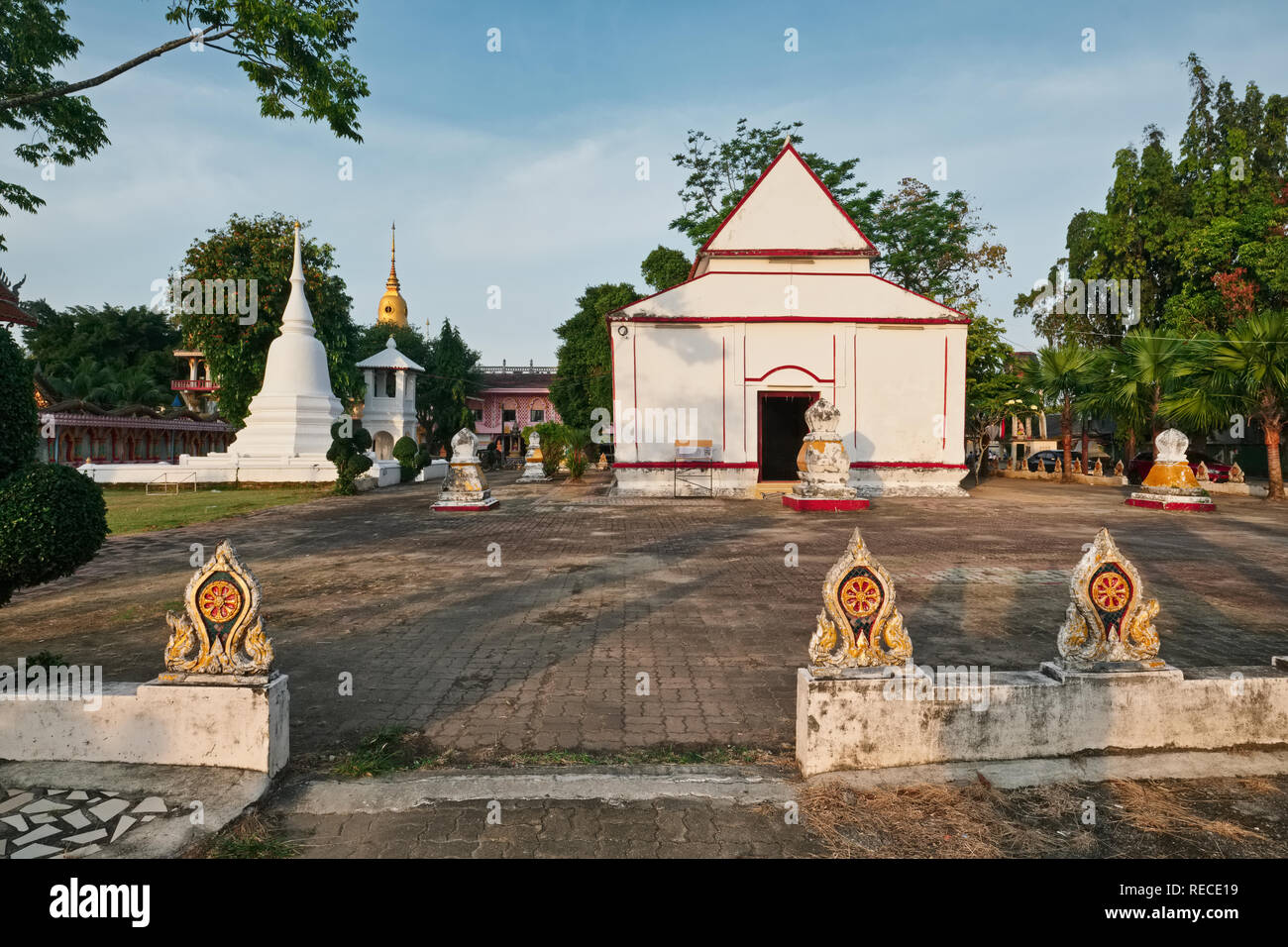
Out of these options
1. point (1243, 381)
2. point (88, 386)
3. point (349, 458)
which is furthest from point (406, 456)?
point (1243, 381)

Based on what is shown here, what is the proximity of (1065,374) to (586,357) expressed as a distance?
76.2 feet

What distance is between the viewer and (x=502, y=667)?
5.48m

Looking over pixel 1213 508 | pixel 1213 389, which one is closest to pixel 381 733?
pixel 1213 508

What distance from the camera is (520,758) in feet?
12.8

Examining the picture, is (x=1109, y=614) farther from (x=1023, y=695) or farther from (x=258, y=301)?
(x=258, y=301)

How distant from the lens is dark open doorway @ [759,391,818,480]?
82.6 ft

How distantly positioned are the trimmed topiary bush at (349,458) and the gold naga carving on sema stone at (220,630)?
17.9 metres

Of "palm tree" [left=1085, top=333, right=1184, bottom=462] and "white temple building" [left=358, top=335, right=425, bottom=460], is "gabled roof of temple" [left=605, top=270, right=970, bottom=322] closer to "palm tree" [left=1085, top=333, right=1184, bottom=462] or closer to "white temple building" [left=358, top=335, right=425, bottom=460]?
"palm tree" [left=1085, top=333, right=1184, bottom=462]

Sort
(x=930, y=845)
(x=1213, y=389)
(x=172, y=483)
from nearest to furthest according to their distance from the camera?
(x=930, y=845), (x=1213, y=389), (x=172, y=483)

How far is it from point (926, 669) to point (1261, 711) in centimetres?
170

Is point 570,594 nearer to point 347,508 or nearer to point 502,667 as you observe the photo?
point 502,667

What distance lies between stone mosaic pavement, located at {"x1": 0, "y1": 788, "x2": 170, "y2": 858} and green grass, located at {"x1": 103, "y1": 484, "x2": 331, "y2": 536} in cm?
1091

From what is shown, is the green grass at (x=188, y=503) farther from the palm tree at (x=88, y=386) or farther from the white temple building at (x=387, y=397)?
the white temple building at (x=387, y=397)
